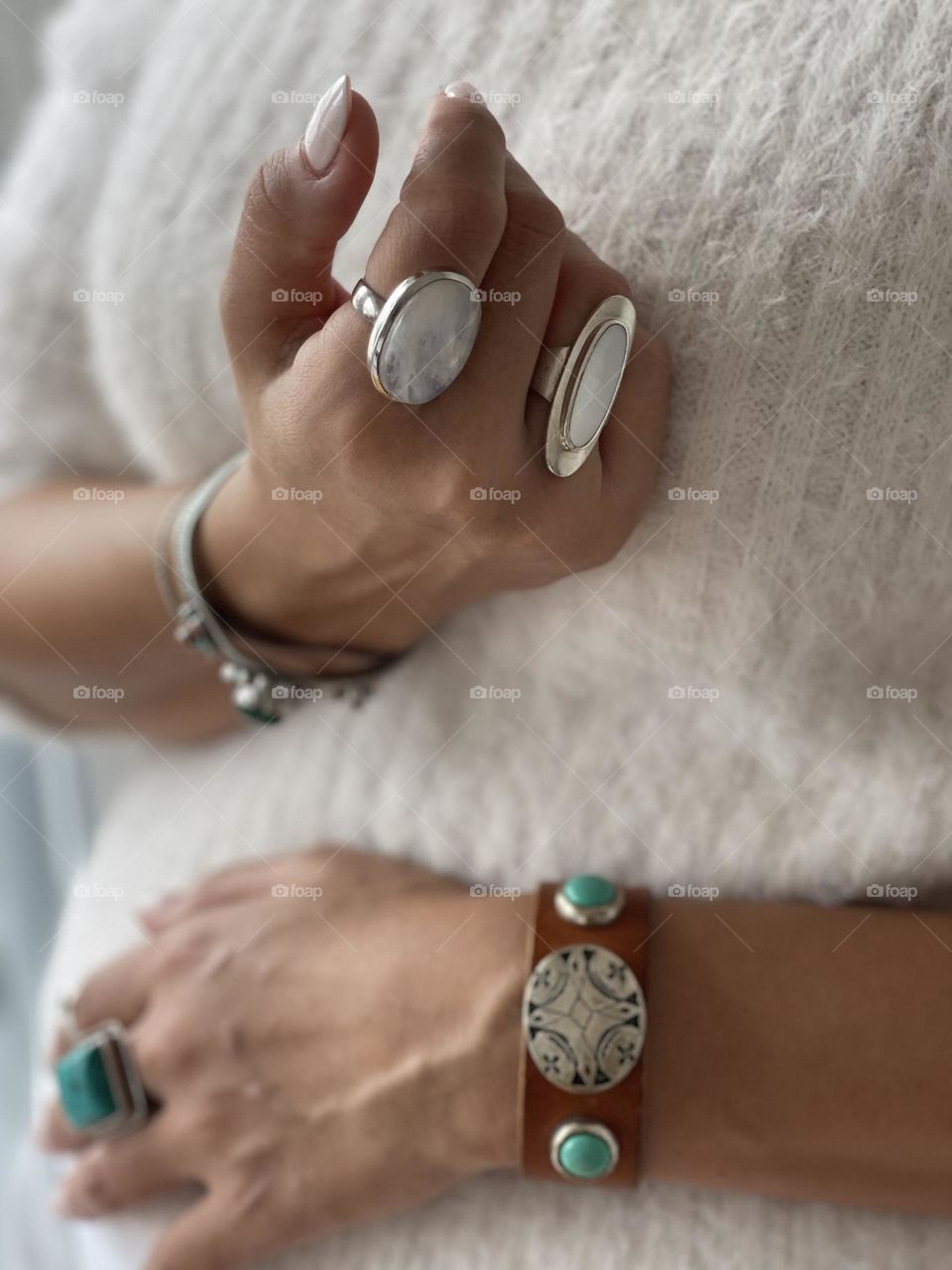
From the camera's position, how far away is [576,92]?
424 millimetres

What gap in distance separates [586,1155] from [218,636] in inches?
12.5

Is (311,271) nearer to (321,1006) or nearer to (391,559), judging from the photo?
(391,559)

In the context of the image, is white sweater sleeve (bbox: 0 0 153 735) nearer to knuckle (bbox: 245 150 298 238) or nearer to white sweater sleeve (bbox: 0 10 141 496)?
white sweater sleeve (bbox: 0 10 141 496)

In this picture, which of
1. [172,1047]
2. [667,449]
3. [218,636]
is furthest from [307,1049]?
[667,449]

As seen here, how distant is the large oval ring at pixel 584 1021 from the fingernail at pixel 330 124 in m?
0.33

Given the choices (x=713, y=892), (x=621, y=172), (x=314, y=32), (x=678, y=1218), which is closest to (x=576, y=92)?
(x=621, y=172)

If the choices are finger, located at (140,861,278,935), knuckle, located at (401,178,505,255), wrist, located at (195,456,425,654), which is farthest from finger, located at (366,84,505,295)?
finger, located at (140,861,278,935)

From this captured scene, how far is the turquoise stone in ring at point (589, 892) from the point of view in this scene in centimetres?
47

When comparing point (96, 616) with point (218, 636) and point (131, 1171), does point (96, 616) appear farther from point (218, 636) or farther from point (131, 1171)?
point (131, 1171)

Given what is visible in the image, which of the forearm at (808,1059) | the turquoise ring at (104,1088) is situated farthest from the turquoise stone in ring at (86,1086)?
the forearm at (808,1059)

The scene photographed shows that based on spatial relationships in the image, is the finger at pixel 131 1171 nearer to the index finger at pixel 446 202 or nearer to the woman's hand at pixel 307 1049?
the woman's hand at pixel 307 1049

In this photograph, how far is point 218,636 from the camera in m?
0.58

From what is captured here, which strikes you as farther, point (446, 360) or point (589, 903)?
point (589, 903)

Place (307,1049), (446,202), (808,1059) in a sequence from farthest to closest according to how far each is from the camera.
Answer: (307,1049), (808,1059), (446,202)
